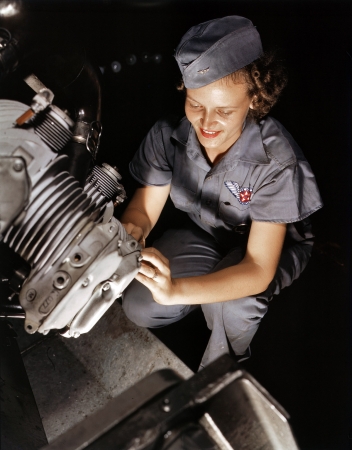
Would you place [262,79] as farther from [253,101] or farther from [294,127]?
[294,127]

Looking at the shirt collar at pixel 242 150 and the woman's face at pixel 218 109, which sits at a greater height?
the woman's face at pixel 218 109

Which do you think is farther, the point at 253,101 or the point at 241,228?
the point at 241,228

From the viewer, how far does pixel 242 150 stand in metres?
1.24

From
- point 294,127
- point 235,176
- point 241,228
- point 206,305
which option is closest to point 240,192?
point 235,176

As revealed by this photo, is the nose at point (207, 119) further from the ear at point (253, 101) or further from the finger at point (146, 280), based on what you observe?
the finger at point (146, 280)

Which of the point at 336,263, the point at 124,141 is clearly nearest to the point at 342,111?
the point at 336,263

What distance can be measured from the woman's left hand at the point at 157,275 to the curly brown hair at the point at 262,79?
45 centimetres

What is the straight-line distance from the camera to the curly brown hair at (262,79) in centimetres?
110

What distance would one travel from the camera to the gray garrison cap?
1045 millimetres

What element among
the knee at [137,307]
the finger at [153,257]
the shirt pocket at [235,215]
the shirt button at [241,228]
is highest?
the finger at [153,257]

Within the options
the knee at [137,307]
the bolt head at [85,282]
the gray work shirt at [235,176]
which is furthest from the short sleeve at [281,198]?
the bolt head at [85,282]

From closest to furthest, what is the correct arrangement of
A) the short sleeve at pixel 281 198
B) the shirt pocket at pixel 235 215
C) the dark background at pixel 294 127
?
1. the short sleeve at pixel 281 198
2. the shirt pocket at pixel 235 215
3. the dark background at pixel 294 127

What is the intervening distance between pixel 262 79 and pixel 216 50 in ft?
0.54

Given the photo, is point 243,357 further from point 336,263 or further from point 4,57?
point 4,57
